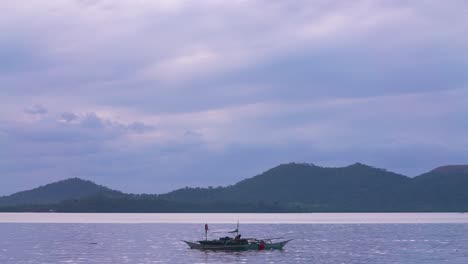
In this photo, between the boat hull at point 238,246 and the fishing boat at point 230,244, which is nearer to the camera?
the fishing boat at point 230,244

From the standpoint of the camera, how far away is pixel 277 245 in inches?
5039

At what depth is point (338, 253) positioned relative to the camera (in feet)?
386

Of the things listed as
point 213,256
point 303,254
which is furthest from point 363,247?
point 213,256

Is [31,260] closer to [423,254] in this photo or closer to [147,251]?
[147,251]

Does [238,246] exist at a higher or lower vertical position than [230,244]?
lower

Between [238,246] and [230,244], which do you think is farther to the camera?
[238,246]

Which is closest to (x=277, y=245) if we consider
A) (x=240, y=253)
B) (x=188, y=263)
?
(x=240, y=253)

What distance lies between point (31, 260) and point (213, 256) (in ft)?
82.2

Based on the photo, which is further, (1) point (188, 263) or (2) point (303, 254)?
(2) point (303, 254)

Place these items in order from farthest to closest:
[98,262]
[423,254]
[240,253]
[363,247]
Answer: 1. [363,247]
2. [240,253]
3. [423,254]
4. [98,262]

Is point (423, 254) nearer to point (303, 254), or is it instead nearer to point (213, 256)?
point (303, 254)

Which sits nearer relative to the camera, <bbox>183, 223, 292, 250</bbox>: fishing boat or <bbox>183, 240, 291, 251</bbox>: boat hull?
<bbox>183, 223, 292, 250</bbox>: fishing boat

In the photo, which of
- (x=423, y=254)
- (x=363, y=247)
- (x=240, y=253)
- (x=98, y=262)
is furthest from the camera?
(x=363, y=247)

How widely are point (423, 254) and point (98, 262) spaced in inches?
1763
